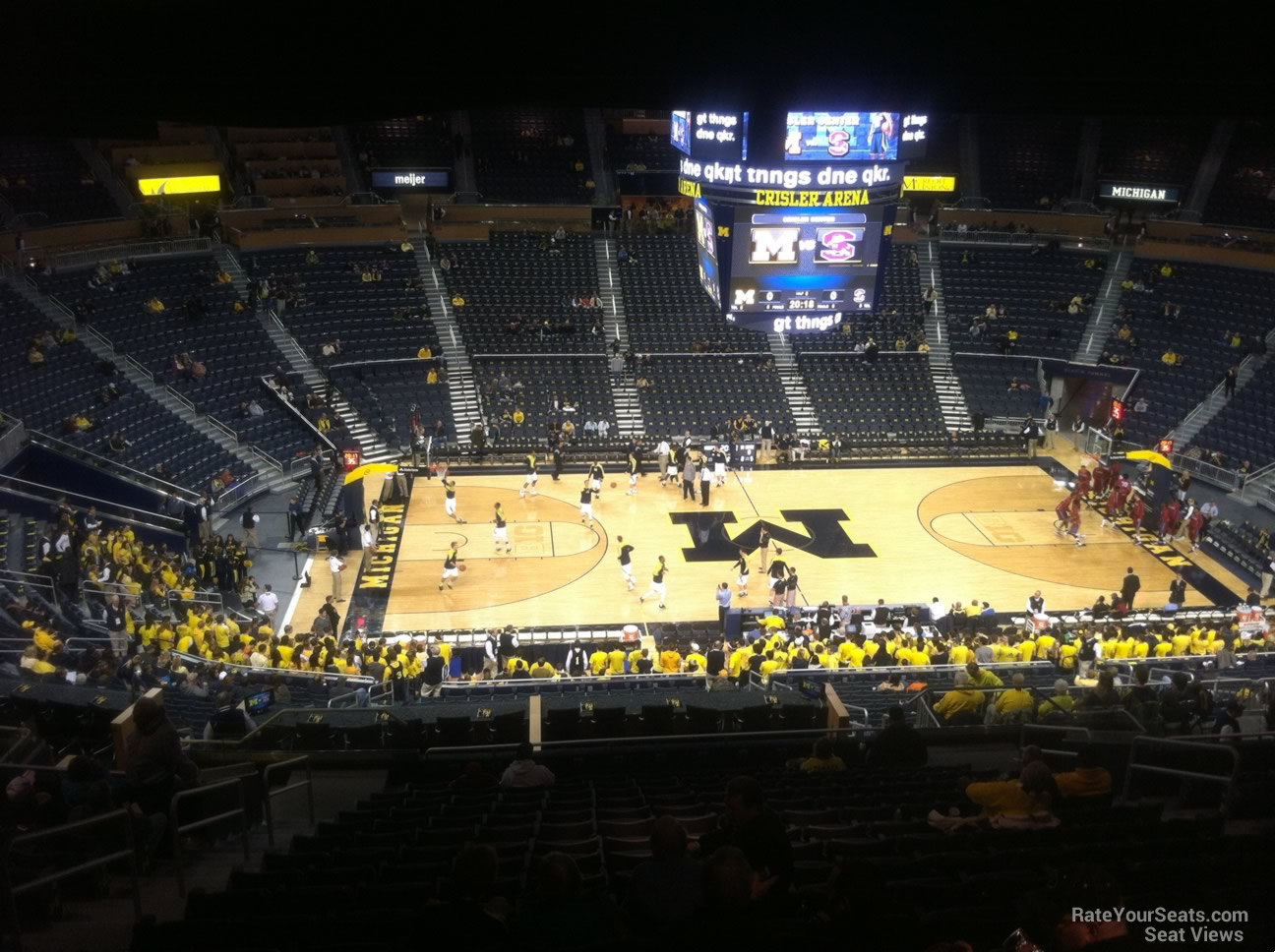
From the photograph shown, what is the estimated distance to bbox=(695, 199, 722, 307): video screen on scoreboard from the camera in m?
19.4

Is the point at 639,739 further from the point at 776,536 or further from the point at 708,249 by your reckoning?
the point at 776,536

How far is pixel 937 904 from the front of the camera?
5.51m

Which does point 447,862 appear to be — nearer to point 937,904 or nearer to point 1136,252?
point 937,904

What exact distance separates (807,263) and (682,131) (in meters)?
3.37

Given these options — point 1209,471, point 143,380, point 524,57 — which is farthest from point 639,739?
point 1209,471

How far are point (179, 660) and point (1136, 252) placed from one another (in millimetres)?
35996

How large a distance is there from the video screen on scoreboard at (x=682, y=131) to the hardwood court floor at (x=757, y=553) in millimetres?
10281

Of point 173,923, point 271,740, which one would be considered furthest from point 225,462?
point 173,923

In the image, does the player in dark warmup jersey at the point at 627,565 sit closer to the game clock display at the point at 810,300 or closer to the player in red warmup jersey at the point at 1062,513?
the game clock display at the point at 810,300

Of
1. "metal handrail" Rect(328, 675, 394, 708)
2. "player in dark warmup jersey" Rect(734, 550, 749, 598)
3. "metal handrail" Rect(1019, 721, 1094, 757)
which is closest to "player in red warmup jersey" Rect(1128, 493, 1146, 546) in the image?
"player in dark warmup jersey" Rect(734, 550, 749, 598)

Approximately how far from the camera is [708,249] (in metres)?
20.3

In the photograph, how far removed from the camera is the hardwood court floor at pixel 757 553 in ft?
81.8

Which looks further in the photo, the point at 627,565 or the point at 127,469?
the point at 127,469

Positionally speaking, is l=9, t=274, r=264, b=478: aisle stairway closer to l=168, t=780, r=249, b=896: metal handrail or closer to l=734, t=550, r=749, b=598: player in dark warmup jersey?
l=734, t=550, r=749, b=598: player in dark warmup jersey
